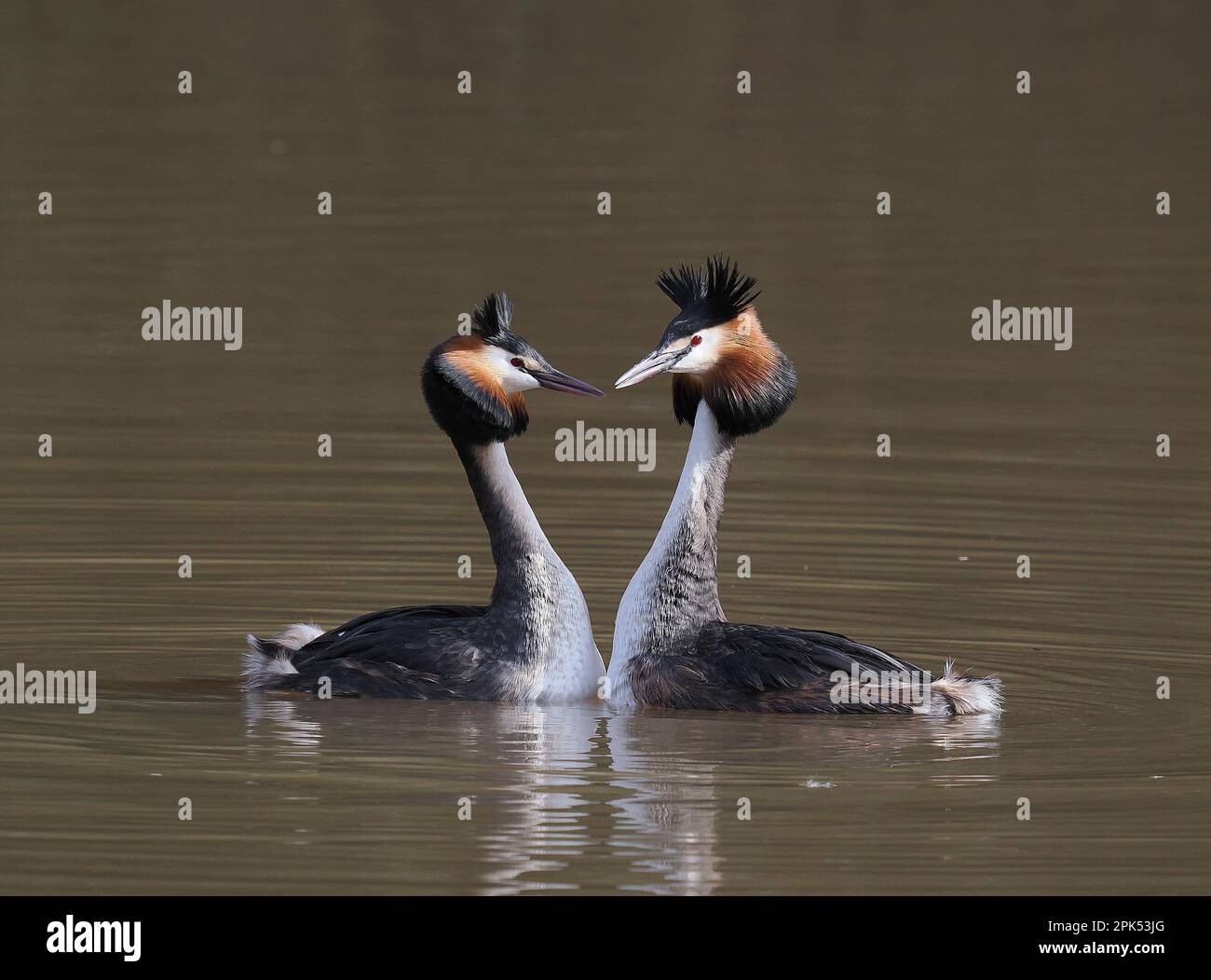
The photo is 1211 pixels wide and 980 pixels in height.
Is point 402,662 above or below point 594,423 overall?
below

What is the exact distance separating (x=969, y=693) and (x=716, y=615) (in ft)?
4.23

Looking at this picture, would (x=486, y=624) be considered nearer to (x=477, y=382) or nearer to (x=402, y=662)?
(x=402, y=662)

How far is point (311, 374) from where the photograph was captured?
1888 centimetres

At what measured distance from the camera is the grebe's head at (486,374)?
460 inches

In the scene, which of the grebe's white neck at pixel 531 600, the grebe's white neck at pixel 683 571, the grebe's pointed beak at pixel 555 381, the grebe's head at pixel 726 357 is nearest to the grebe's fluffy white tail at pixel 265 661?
the grebe's white neck at pixel 531 600

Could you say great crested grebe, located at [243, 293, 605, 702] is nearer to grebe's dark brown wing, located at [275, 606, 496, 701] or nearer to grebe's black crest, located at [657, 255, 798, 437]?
grebe's dark brown wing, located at [275, 606, 496, 701]

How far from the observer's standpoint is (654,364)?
11.6 meters

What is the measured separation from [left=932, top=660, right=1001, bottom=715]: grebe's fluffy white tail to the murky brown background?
14 cm

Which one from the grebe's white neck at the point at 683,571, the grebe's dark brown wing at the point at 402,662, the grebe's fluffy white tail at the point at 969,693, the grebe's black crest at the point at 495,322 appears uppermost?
the grebe's black crest at the point at 495,322

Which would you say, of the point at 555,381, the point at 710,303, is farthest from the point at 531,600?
the point at 710,303

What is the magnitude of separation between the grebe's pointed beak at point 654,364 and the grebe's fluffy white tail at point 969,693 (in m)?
1.86

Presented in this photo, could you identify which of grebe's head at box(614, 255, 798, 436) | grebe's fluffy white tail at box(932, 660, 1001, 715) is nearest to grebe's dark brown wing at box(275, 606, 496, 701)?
grebe's head at box(614, 255, 798, 436)

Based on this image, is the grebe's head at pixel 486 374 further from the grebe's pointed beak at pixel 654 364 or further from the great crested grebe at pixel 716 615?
the great crested grebe at pixel 716 615

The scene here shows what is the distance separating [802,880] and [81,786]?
2.95 metres
